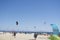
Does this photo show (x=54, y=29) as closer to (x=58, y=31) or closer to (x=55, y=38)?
(x=58, y=31)

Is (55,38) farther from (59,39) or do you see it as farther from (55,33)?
(55,33)

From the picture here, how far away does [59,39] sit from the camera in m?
1.58

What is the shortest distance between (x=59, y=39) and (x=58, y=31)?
0.36m

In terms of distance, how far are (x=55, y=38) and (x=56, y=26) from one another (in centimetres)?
31

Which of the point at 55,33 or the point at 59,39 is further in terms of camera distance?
the point at 55,33

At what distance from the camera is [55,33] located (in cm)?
194

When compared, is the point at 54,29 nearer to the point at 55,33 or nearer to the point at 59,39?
the point at 55,33

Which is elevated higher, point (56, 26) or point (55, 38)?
point (56, 26)

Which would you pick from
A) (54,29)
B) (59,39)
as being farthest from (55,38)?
(54,29)

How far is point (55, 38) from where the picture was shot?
63.6 inches

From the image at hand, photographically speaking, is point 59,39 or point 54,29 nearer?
point 59,39

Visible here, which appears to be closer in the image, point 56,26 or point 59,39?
point 59,39

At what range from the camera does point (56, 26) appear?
1892mm

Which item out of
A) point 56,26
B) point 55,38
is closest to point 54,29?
point 56,26
